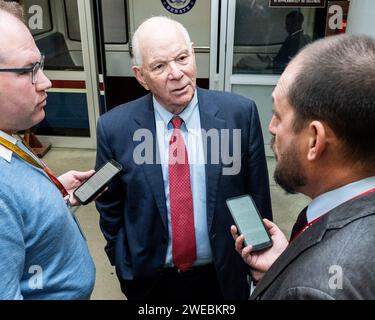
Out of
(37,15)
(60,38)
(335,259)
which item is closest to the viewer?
(335,259)

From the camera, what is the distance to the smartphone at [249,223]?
1268mm

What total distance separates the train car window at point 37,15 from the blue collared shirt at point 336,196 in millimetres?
3806

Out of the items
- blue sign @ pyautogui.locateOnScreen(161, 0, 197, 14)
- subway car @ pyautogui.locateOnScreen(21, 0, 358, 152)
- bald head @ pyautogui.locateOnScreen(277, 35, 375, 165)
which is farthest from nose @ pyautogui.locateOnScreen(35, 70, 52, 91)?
blue sign @ pyautogui.locateOnScreen(161, 0, 197, 14)

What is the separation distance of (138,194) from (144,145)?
21 centimetres

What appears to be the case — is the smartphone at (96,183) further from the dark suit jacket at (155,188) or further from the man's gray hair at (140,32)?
the man's gray hair at (140,32)

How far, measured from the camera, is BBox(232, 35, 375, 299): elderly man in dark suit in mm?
722

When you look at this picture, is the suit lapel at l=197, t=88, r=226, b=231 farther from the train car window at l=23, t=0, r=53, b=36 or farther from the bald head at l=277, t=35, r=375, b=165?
the train car window at l=23, t=0, r=53, b=36

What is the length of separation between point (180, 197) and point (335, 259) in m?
0.86

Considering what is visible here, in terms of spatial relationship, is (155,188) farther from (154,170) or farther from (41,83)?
(41,83)

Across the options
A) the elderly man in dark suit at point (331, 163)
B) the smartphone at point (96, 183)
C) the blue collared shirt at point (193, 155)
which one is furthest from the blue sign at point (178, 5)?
the elderly man in dark suit at point (331, 163)

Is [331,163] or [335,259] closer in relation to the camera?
[335,259]

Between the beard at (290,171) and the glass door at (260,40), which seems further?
the glass door at (260,40)

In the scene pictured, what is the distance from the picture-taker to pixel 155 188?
1512 mm

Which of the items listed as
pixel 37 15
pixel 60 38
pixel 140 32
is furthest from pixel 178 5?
pixel 140 32
